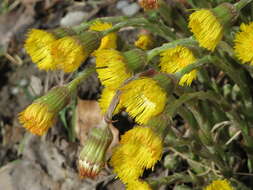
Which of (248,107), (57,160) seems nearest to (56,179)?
(57,160)

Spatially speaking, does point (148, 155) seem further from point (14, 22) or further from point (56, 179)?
point (14, 22)

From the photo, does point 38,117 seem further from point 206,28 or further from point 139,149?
point 206,28

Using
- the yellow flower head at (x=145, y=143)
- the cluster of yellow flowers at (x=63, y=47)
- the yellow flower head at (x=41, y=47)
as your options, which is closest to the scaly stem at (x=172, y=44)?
the cluster of yellow flowers at (x=63, y=47)

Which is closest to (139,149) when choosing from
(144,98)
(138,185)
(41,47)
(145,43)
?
(144,98)

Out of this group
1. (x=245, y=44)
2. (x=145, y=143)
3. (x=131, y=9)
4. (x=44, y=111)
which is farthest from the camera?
(x=131, y=9)

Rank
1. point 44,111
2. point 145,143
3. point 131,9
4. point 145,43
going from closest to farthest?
point 145,143, point 44,111, point 145,43, point 131,9

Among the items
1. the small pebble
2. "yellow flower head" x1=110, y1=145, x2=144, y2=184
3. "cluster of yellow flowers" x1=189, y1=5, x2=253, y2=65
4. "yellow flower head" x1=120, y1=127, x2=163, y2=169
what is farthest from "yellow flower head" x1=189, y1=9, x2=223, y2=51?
the small pebble
